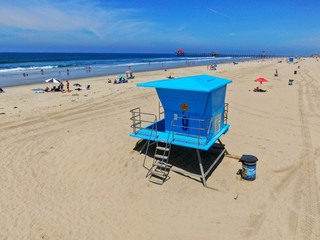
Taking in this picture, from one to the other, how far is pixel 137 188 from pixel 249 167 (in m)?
3.98

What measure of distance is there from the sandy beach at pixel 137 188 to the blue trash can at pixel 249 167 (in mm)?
275

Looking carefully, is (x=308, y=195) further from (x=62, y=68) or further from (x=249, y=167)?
(x=62, y=68)

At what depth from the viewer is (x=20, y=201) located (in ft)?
24.5

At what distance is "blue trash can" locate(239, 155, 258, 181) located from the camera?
26.7 feet

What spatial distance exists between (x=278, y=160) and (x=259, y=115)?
7.09 m

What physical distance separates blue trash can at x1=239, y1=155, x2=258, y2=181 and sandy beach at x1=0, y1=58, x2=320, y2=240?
0.90 feet

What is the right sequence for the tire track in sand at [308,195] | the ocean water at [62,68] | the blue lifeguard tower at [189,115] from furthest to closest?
the ocean water at [62,68], the blue lifeguard tower at [189,115], the tire track in sand at [308,195]

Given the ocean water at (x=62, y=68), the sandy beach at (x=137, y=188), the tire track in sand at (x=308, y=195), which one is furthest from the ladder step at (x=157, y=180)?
the ocean water at (x=62, y=68)

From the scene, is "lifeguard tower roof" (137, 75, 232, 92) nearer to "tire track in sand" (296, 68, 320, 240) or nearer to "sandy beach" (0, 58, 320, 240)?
"sandy beach" (0, 58, 320, 240)

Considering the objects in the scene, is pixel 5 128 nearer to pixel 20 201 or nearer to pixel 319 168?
pixel 20 201

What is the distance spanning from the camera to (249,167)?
8.23m

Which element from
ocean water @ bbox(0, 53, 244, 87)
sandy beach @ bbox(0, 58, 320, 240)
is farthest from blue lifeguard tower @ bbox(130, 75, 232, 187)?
ocean water @ bbox(0, 53, 244, 87)

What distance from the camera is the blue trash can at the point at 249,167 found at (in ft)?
26.7

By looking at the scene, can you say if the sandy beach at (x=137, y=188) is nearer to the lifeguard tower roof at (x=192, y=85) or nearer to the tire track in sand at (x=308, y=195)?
the tire track in sand at (x=308, y=195)
